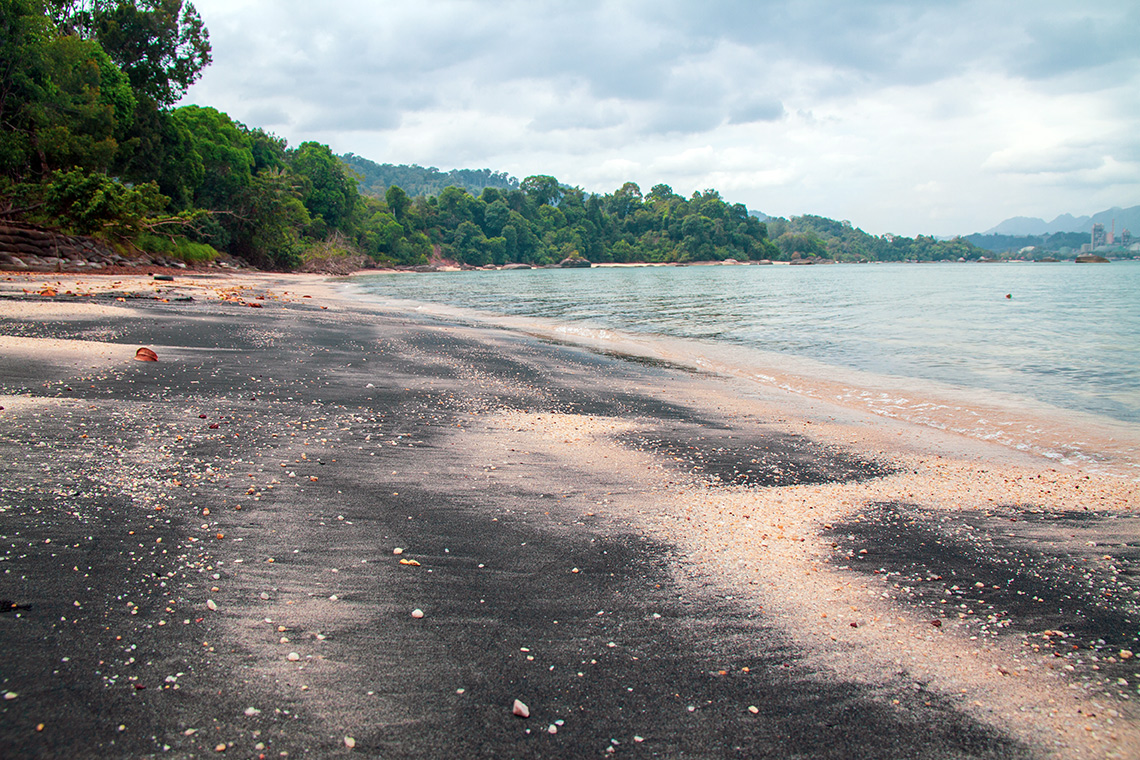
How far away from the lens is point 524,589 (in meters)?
3.61

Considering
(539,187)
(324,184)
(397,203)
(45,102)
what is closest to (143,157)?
(45,102)

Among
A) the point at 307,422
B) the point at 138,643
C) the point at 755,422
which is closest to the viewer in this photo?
the point at 138,643

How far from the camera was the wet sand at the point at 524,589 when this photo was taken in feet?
8.31

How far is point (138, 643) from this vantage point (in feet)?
9.01

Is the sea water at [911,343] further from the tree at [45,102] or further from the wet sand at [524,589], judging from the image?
the tree at [45,102]

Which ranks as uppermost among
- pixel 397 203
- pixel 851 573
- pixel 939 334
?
pixel 397 203

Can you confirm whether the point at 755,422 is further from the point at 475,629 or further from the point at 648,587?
the point at 475,629

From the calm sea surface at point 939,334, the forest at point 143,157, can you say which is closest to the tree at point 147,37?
the forest at point 143,157

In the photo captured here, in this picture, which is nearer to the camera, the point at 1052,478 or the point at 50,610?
the point at 50,610

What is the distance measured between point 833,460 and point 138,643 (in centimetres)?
642

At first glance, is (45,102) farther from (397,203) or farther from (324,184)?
(397,203)

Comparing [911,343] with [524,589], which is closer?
[524,589]

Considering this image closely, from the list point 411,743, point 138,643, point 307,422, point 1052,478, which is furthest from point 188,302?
point 1052,478

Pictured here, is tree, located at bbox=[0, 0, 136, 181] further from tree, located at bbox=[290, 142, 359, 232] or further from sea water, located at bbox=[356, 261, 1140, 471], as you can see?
tree, located at bbox=[290, 142, 359, 232]
